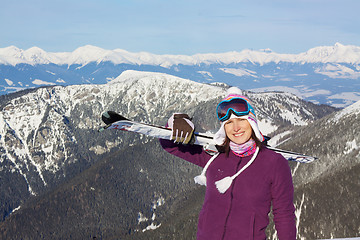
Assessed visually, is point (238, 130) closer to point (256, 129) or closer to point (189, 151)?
point (256, 129)

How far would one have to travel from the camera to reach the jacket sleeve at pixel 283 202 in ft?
20.8

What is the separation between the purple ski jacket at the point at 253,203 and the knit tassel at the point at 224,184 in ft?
0.50

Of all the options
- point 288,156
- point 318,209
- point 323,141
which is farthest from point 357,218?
point 288,156

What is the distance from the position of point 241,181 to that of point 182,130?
1577 millimetres

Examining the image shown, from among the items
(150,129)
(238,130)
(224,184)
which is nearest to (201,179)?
(224,184)

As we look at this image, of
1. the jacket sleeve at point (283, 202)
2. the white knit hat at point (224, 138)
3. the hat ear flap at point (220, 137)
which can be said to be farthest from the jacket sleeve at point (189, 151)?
the jacket sleeve at point (283, 202)

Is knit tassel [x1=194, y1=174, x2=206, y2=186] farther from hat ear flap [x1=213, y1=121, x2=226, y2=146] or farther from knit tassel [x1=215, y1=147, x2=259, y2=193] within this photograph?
hat ear flap [x1=213, y1=121, x2=226, y2=146]

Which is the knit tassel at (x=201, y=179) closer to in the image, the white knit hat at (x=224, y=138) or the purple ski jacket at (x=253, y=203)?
the white knit hat at (x=224, y=138)

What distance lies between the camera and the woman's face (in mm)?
6965

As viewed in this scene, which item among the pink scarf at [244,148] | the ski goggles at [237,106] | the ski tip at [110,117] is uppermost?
the ski goggles at [237,106]

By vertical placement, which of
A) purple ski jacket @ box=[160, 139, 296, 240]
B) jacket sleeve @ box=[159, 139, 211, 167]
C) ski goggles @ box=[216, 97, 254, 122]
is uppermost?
ski goggles @ box=[216, 97, 254, 122]

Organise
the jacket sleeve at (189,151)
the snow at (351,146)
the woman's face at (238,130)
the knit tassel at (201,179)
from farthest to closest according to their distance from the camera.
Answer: the snow at (351,146) < the jacket sleeve at (189,151) < the knit tassel at (201,179) < the woman's face at (238,130)

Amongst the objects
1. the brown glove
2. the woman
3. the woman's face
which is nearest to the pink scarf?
the woman

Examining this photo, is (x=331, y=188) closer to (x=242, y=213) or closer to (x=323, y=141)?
(x=323, y=141)
